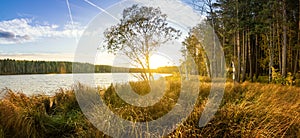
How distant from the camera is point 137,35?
36.4 feet

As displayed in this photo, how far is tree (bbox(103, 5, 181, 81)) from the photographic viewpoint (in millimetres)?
10914

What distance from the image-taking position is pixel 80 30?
6.79 meters

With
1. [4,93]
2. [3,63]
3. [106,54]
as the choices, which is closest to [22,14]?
[4,93]

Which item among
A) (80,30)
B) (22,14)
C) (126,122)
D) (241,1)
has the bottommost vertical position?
(126,122)

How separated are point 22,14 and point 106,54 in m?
3.87

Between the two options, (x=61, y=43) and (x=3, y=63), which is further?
(x=3, y=63)

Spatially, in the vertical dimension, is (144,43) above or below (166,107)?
above

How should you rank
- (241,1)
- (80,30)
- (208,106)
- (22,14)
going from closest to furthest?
(208,106)
(80,30)
(22,14)
(241,1)

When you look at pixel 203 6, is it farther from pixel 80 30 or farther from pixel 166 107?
pixel 166 107

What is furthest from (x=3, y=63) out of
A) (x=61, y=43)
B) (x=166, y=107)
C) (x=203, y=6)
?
(x=166, y=107)

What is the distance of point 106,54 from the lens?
1062 cm

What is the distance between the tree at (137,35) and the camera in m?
10.9

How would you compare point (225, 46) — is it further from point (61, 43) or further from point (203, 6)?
point (61, 43)

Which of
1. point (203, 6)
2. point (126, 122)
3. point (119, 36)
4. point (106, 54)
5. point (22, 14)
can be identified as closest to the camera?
point (126, 122)
